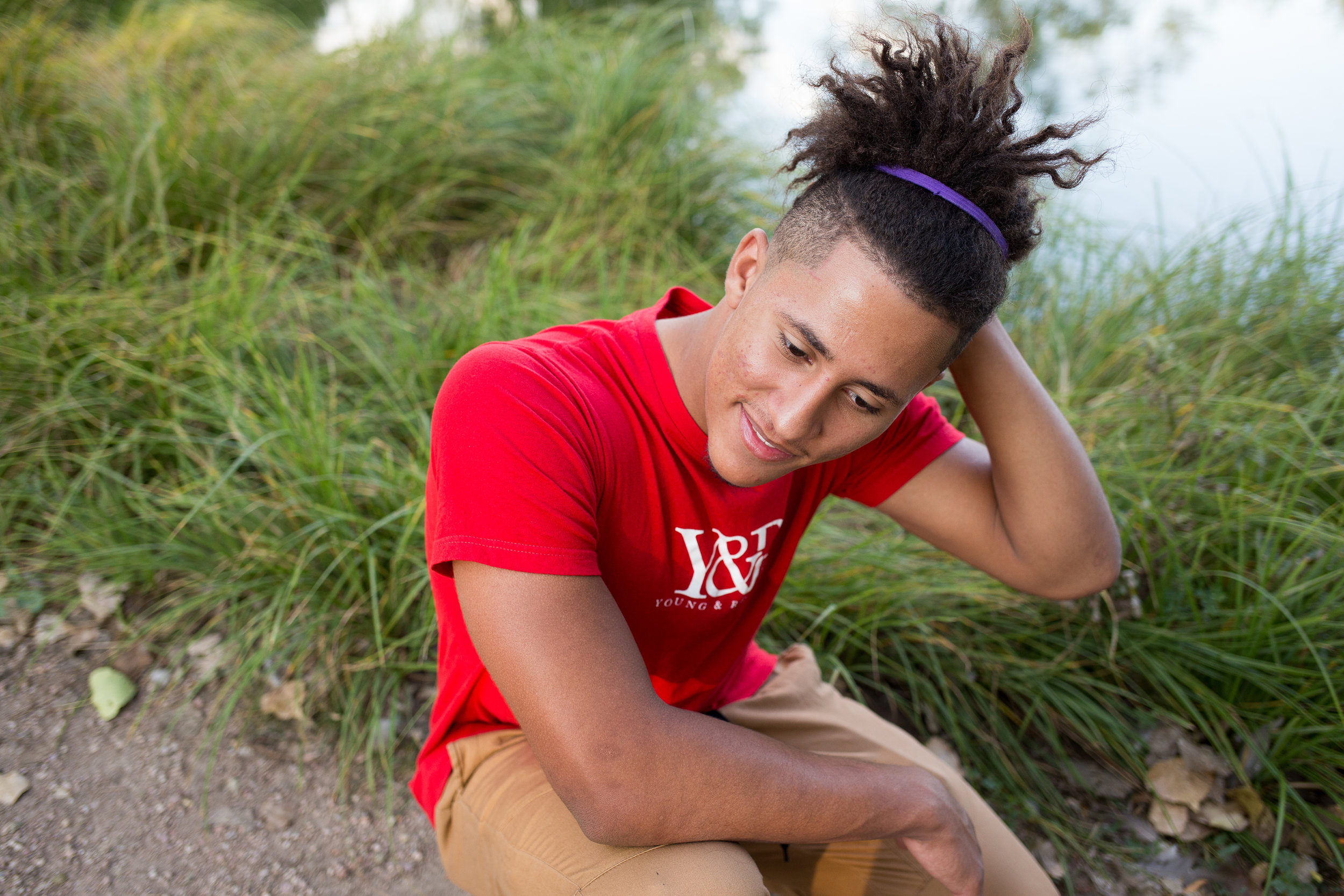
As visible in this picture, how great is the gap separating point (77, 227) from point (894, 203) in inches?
121

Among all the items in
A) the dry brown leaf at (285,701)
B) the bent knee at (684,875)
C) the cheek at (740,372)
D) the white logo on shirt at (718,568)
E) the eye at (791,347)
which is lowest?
the dry brown leaf at (285,701)

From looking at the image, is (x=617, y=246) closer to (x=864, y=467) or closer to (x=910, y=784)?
(x=864, y=467)

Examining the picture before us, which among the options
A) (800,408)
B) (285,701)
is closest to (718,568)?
(800,408)

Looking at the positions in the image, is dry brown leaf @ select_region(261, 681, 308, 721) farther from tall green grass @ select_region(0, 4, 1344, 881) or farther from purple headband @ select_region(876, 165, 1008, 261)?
purple headband @ select_region(876, 165, 1008, 261)

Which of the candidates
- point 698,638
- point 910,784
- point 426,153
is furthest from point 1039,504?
point 426,153

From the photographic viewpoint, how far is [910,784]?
1395mm

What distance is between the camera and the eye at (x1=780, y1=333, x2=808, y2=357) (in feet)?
4.14

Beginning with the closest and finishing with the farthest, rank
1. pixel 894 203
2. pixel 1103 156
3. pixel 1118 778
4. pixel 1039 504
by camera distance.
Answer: pixel 894 203 → pixel 1103 156 → pixel 1039 504 → pixel 1118 778

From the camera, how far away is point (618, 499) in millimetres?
1340

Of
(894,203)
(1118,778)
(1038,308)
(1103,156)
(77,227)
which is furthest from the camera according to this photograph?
(1038,308)

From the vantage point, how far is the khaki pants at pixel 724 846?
1.24 meters

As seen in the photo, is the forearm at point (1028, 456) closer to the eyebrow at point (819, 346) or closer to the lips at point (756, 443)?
the eyebrow at point (819, 346)

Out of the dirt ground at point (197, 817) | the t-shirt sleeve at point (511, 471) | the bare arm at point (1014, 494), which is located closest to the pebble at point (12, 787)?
the dirt ground at point (197, 817)

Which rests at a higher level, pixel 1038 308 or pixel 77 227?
pixel 1038 308
